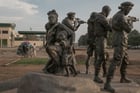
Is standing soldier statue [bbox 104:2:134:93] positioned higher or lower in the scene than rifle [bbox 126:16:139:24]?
lower

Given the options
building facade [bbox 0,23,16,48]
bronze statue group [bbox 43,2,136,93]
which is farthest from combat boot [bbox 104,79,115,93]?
building facade [bbox 0,23,16,48]

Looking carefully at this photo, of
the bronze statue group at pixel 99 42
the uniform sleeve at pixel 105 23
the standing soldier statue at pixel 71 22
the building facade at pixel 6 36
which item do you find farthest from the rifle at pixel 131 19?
the building facade at pixel 6 36

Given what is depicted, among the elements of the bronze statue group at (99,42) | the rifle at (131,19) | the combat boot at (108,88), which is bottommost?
the combat boot at (108,88)

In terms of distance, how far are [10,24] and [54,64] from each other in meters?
86.6

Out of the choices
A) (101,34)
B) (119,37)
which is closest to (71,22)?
(101,34)

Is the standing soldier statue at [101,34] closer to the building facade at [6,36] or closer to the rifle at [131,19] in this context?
the rifle at [131,19]

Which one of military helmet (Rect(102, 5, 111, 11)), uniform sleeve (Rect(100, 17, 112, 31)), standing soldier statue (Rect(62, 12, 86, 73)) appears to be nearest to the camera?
uniform sleeve (Rect(100, 17, 112, 31))

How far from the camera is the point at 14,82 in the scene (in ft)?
38.7

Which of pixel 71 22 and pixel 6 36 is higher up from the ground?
pixel 6 36

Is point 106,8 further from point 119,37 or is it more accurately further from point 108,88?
point 108,88

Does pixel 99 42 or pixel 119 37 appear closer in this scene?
pixel 119 37

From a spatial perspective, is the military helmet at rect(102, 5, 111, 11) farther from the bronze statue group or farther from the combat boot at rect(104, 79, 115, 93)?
the combat boot at rect(104, 79, 115, 93)

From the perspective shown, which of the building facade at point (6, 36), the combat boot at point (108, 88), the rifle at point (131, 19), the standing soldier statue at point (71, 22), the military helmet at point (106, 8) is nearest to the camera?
the combat boot at point (108, 88)

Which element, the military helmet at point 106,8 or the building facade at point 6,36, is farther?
the building facade at point 6,36
